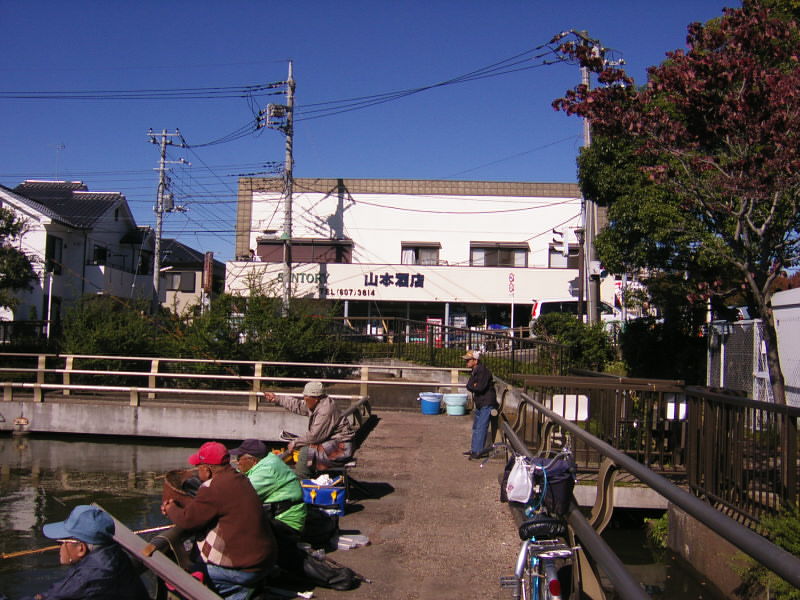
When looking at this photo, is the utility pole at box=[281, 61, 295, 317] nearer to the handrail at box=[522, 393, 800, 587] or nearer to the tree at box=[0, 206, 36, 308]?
the tree at box=[0, 206, 36, 308]

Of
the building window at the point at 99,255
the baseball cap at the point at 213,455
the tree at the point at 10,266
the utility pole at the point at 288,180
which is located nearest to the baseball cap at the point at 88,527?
the baseball cap at the point at 213,455

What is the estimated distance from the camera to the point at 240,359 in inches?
869

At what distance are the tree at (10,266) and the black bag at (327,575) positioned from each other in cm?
2290

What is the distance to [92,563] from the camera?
162 inches

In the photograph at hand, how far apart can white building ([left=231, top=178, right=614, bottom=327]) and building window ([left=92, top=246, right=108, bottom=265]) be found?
6894 millimetres

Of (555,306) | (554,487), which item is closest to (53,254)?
(555,306)

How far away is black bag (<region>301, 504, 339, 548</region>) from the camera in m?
6.77

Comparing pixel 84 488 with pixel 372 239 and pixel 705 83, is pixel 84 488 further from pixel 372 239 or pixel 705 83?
pixel 372 239

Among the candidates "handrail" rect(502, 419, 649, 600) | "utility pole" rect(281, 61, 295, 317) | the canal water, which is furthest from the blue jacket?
"utility pole" rect(281, 61, 295, 317)

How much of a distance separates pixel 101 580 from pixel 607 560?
2629 mm

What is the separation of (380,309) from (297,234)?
651 cm

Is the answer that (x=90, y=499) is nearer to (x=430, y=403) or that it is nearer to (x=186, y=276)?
(x=430, y=403)

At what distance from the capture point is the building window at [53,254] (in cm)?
3469

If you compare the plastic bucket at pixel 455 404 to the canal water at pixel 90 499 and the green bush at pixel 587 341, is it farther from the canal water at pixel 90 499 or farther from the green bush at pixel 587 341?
the canal water at pixel 90 499
